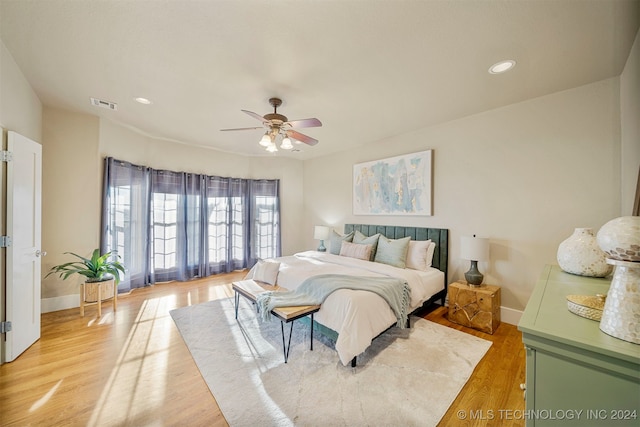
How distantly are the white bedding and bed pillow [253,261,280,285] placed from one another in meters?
0.07

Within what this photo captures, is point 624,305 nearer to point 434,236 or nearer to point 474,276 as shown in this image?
point 474,276

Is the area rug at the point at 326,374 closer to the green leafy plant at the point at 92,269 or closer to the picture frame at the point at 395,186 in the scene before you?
the green leafy plant at the point at 92,269

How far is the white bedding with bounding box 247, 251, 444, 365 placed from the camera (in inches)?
83.7

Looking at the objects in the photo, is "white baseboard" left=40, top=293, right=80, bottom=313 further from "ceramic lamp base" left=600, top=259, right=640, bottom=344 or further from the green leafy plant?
"ceramic lamp base" left=600, top=259, right=640, bottom=344

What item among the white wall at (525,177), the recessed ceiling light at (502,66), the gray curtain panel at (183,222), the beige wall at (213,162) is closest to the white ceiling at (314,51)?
the recessed ceiling light at (502,66)

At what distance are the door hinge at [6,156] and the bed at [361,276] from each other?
2600mm

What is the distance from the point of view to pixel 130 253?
4113 millimetres

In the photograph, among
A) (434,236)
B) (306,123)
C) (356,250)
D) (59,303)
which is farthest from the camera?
(356,250)

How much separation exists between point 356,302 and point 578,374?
59.4 inches

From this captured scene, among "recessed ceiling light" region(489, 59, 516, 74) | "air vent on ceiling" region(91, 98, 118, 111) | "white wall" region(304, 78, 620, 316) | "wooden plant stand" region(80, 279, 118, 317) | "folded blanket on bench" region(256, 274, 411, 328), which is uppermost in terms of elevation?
→ "air vent on ceiling" region(91, 98, 118, 111)

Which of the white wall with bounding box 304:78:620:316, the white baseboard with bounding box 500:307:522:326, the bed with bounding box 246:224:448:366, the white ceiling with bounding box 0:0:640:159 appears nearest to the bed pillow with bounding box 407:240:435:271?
→ the bed with bounding box 246:224:448:366

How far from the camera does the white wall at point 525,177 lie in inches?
97.1

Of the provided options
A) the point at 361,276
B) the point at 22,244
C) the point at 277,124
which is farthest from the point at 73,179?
the point at 361,276

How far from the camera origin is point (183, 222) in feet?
15.8
